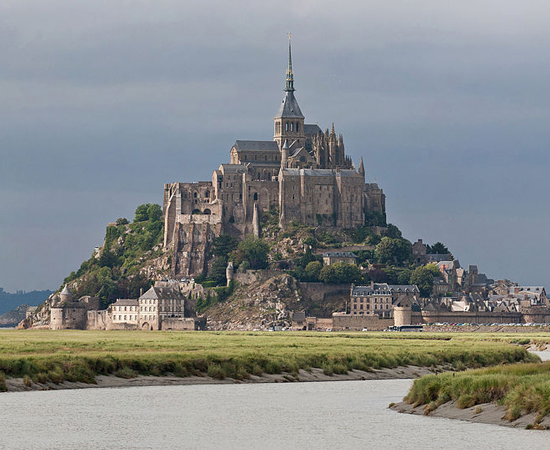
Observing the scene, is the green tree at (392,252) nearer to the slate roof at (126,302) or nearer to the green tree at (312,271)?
the green tree at (312,271)

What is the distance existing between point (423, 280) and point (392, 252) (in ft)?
27.7

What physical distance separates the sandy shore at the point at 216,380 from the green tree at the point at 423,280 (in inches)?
3937

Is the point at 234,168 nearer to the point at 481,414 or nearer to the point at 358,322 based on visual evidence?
the point at 358,322

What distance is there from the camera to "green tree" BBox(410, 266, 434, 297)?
17775 centimetres

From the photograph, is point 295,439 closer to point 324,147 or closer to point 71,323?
point 71,323

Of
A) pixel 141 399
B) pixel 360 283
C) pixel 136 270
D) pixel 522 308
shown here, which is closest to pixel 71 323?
pixel 136 270

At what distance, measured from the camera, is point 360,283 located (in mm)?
176500

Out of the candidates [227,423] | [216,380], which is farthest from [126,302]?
[227,423]

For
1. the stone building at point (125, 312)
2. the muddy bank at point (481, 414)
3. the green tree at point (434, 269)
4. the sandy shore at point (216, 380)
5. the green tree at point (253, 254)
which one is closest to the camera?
the muddy bank at point (481, 414)

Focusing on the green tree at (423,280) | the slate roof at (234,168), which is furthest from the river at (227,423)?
the slate roof at (234,168)

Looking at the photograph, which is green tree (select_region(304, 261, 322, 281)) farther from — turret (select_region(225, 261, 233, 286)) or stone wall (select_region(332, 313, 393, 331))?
turret (select_region(225, 261, 233, 286))

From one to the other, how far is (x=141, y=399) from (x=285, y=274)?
11857cm

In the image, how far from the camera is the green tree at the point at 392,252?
182875mm

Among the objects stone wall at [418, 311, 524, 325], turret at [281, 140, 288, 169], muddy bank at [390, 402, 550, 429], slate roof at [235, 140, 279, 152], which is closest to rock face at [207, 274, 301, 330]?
stone wall at [418, 311, 524, 325]
